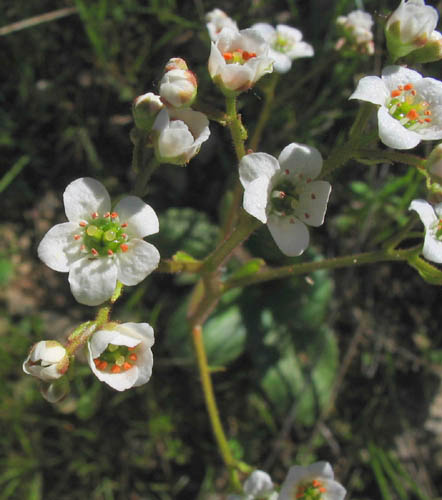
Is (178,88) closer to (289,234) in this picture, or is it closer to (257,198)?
(257,198)

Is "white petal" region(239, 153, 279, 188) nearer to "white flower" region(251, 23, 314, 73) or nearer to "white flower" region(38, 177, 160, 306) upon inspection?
"white flower" region(38, 177, 160, 306)

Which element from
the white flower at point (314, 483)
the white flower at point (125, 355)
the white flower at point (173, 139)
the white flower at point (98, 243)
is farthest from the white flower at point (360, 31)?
the white flower at point (314, 483)

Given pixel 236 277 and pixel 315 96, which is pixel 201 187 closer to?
pixel 315 96

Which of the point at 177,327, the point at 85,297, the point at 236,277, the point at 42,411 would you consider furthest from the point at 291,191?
the point at 42,411

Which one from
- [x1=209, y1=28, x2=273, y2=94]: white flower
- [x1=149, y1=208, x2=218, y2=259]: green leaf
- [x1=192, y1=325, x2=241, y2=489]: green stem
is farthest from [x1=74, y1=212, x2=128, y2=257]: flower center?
[x1=149, y1=208, x2=218, y2=259]: green leaf

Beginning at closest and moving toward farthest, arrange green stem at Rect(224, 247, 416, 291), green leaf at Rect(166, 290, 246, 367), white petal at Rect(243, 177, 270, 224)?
1. white petal at Rect(243, 177, 270, 224)
2. green stem at Rect(224, 247, 416, 291)
3. green leaf at Rect(166, 290, 246, 367)

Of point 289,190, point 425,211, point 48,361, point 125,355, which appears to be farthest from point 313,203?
point 48,361
